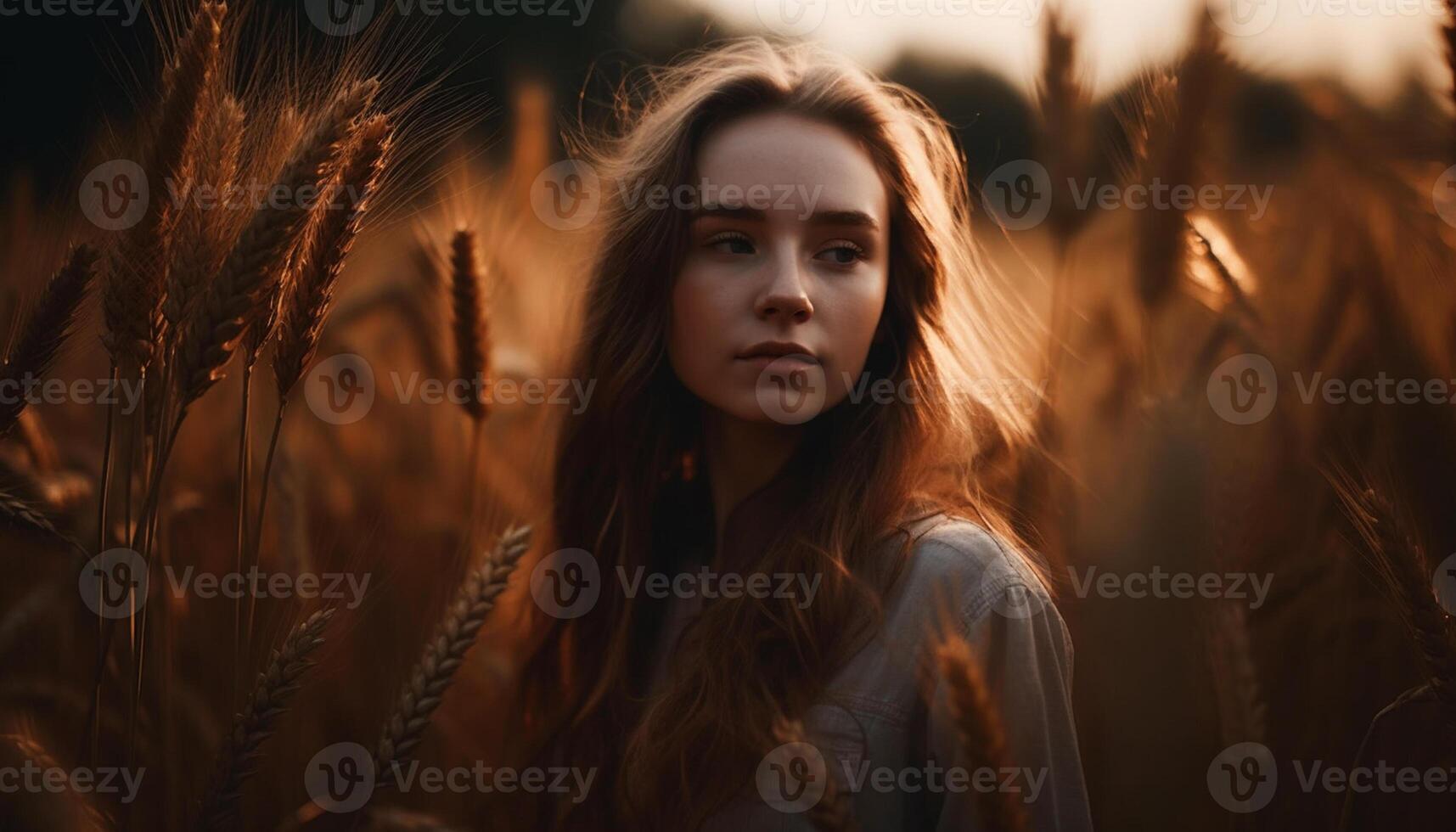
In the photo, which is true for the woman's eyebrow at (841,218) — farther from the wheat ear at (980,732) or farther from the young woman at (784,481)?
the wheat ear at (980,732)

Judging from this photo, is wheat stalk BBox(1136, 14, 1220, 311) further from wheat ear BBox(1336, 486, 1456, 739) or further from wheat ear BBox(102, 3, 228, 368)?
wheat ear BBox(102, 3, 228, 368)

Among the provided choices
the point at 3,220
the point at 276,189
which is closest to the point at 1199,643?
the point at 276,189

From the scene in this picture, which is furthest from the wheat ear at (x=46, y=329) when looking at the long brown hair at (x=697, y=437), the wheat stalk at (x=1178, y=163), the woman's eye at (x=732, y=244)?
the wheat stalk at (x=1178, y=163)

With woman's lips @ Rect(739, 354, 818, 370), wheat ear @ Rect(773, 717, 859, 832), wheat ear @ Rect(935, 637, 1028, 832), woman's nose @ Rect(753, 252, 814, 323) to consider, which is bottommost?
wheat ear @ Rect(773, 717, 859, 832)

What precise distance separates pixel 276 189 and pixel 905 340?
939 mm

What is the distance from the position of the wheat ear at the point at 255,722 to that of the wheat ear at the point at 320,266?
328mm

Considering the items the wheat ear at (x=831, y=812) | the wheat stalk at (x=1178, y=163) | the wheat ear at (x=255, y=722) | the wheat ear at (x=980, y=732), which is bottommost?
the wheat ear at (x=255, y=722)

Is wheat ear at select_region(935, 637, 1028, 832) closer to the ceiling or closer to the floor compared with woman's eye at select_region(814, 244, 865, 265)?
closer to the floor

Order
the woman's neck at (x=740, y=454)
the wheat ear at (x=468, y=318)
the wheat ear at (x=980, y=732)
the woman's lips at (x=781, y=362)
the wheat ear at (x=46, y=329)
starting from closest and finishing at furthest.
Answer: the wheat ear at (x=980, y=732) → the wheat ear at (x=46, y=329) → the woman's lips at (x=781, y=362) → the woman's neck at (x=740, y=454) → the wheat ear at (x=468, y=318)

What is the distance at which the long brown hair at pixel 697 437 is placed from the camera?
1291mm

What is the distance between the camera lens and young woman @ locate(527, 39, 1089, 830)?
122 cm

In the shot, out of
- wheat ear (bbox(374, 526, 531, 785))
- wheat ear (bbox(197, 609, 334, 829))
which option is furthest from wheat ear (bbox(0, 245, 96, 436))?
wheat ear (bbox(374, 526, 531, 785))

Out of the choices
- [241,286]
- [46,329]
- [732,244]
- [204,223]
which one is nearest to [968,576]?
[732,244]

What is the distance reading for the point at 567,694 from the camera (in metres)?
1.62
